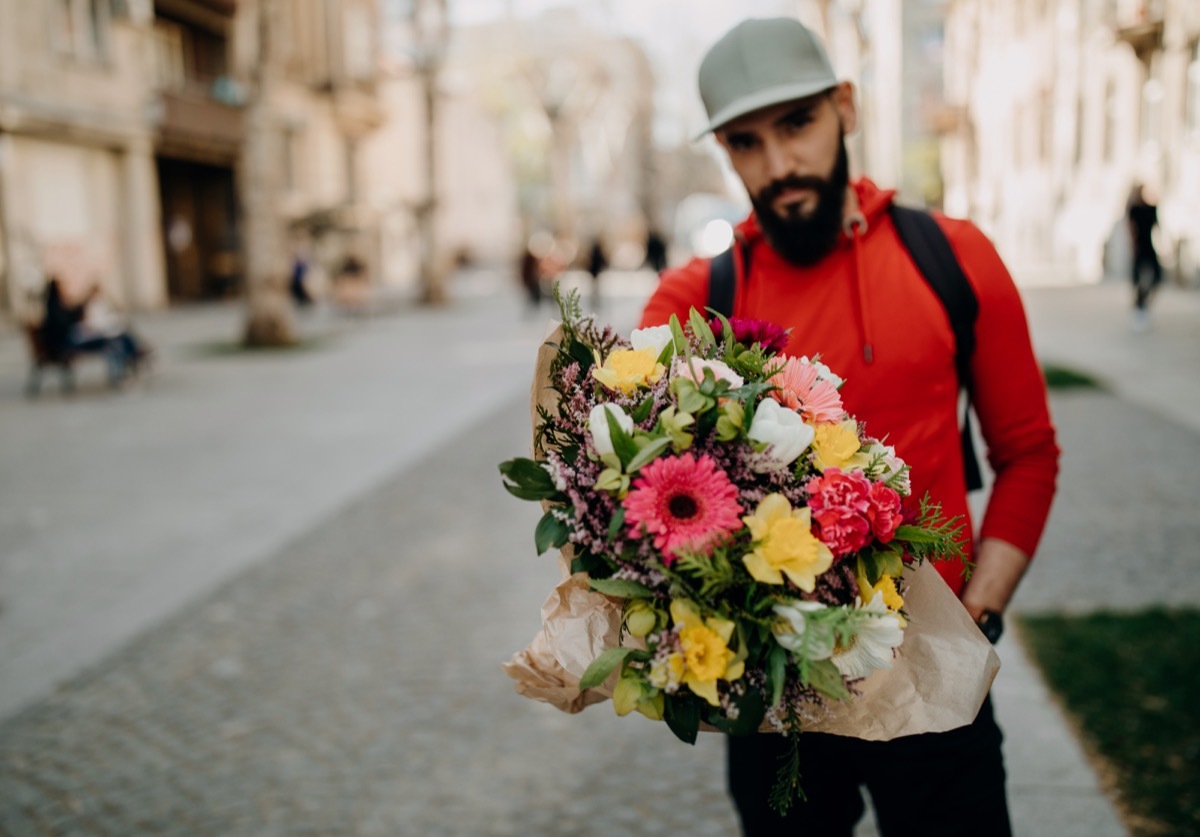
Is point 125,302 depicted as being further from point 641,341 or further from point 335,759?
point 641,341

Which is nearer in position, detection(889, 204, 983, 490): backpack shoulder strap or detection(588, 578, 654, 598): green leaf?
detection(588, 578, 654, 598): green leaf

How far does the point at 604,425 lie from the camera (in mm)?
1395

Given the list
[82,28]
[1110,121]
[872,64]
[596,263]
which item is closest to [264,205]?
[596,263]

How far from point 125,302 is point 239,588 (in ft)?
73.5

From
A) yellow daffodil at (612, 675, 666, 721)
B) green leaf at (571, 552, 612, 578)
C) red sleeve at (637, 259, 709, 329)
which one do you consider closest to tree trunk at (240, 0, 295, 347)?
red sleeve at (637, 259, 709, 329)

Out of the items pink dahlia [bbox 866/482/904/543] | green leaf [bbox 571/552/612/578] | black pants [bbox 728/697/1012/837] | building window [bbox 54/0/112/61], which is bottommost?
black pants [bbox 728/697/1012/837]

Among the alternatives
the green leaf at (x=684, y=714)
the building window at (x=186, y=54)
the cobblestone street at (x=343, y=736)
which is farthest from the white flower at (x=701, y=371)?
the building window at (x=186, y=54)

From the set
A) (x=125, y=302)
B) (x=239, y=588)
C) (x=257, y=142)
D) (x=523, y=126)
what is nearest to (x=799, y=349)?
(x=239, y=588)

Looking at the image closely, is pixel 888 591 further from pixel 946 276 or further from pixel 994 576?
pixel 946 276

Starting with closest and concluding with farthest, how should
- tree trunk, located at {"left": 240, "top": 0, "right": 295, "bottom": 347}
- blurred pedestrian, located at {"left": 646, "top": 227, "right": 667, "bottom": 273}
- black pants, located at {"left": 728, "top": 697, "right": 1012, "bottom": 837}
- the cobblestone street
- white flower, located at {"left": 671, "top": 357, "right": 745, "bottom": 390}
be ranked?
white flower, located at {"left": 671, "top": 357, "right": 745, "bottom": 390} < black pants, located at {"left": 728, "top": 697, "right": 1012, "bottom": 837} < the cobblestone street < tree trunk, located at {"left": 240, "top": 0, "right": 295, "bottom": 347} < blurred pedestrian, located at {"left": 646, "top": 227, "right": 667, "bottom": 273}

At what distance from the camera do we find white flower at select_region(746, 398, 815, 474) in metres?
1.37

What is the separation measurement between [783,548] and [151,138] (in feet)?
91.9

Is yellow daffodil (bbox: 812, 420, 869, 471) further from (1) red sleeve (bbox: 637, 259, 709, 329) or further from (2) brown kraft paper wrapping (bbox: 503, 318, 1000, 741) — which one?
(1) red sleeve (bbox: 637, 259, 709, 329)

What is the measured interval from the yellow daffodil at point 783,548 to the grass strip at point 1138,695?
2359 mm
